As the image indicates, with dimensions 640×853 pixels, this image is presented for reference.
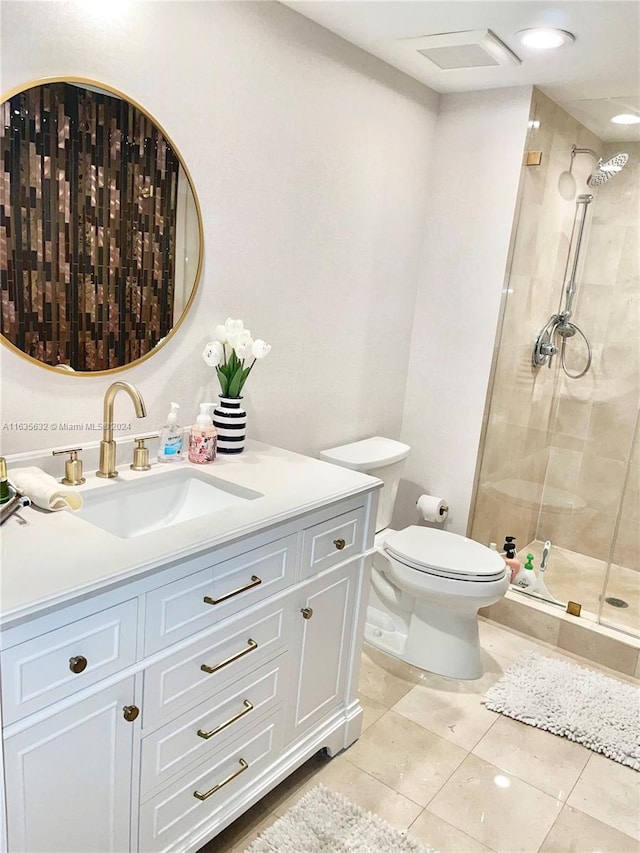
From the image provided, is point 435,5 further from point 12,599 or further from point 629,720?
point 629,720

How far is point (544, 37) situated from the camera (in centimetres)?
214

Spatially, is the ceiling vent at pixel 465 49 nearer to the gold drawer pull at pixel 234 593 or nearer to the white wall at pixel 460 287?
the white wall at pixel 460 287

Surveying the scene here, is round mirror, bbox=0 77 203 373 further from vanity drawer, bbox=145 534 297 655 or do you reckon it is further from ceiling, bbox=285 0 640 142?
ceiling, bbox=285 0 640 142

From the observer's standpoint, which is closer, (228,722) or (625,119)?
(228,722)

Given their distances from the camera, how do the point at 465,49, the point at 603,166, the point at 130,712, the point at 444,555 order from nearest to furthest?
the point at 130,712
the point at 465,49
the point at 444,555
the point at 603,166

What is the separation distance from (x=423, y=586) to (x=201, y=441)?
3.51 feet

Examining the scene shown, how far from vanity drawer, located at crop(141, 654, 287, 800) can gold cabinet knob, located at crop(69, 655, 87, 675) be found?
29 cm

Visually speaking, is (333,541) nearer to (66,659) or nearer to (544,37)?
(66,659)

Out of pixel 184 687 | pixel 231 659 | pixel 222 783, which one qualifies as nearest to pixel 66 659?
pixel 184 687

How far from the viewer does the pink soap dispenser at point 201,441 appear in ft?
6.26

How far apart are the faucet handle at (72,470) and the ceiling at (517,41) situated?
4.93 feet

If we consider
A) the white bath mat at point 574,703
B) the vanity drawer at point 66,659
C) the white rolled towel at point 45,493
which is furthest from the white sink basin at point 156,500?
the white bath mat at point 574,703

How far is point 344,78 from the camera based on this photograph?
2.36 metres

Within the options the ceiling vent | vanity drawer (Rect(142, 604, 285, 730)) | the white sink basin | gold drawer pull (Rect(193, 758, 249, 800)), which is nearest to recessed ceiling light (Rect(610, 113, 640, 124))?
the ceiling vent
